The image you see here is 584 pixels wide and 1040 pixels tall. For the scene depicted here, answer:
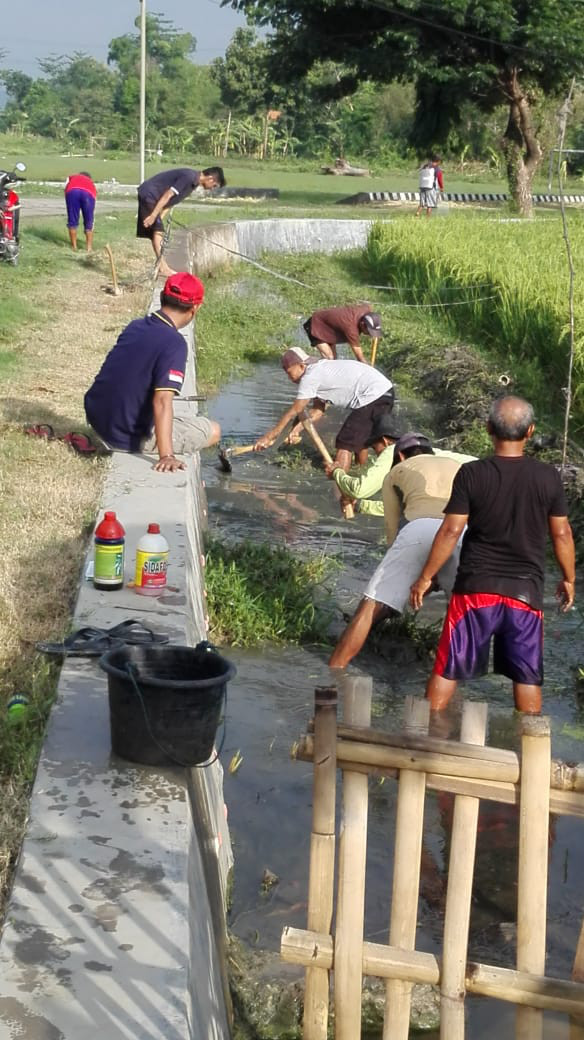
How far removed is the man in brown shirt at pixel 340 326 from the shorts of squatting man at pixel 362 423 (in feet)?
6.39

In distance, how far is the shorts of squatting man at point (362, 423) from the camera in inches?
411

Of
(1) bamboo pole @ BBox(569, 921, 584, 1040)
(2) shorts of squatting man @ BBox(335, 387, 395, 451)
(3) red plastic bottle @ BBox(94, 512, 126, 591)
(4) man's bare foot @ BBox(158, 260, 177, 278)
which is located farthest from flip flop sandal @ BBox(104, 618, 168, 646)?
(4) man's bare foot @ BBox(158, 260, 177, 278)

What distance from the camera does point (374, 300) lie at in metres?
20.7

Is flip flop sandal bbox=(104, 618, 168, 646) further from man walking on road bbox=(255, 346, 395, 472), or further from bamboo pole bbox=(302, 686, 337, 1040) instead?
man walking on road bbox=(255, 346, 395, 472)

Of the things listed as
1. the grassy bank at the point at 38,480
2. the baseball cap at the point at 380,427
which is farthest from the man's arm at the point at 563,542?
the baseball cap at the point at 380,427

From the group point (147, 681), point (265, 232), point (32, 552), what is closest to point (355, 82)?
point (265, 232)

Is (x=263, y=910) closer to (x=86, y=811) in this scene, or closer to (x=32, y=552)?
(x=86, y=811)

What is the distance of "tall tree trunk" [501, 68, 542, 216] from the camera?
33406 mm

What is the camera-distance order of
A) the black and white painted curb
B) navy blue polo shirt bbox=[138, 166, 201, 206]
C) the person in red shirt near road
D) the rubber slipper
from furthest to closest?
the black and white painted curb < the person in red shirt near road < navy blue polo shirt bbox=[138, 166, 201, 206] < the rubber slipper

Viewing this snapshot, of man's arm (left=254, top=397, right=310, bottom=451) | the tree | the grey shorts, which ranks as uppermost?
the tree

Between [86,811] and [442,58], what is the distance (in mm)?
32776

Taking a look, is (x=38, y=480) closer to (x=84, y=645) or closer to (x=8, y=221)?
(x=84, y=645)

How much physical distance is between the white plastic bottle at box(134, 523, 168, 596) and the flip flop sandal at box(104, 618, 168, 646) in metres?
0.44

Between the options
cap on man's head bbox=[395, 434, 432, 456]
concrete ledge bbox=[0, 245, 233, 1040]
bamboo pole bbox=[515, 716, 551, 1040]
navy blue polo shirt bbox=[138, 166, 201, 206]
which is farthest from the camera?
navy blue polo shirt bbox=[138, 166, 201, 206]
